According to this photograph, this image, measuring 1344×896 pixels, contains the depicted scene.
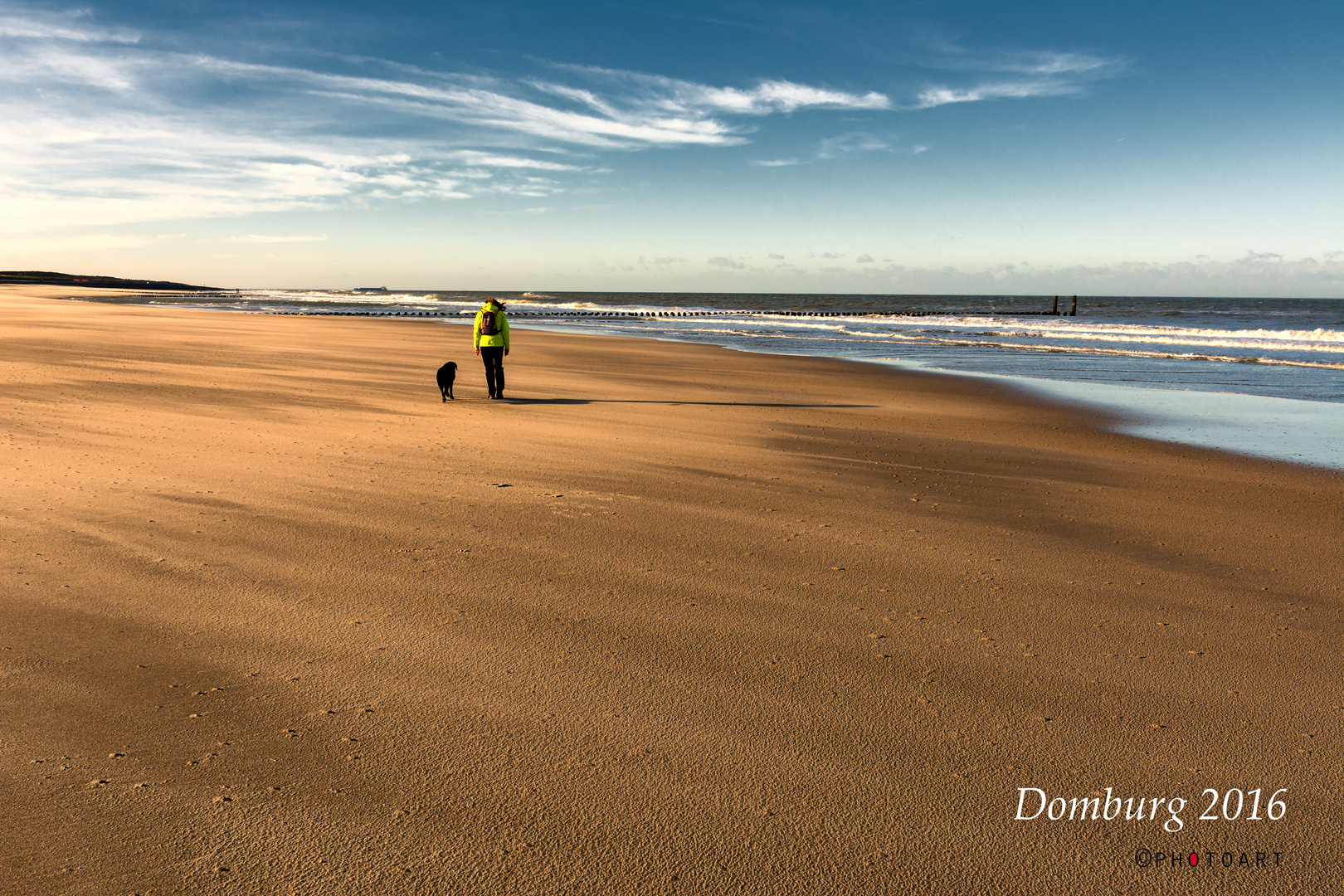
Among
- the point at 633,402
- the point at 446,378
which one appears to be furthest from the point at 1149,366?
the point at 446,378

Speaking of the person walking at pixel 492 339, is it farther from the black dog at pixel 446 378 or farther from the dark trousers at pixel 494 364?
the black dog at pixel 446 378

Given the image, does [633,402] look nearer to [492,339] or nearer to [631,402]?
[631,402]

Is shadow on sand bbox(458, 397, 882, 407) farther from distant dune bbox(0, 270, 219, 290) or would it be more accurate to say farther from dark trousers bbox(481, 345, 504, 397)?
distant dune bbox(0, 270, 219, 290)

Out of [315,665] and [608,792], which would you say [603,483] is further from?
[608,792]

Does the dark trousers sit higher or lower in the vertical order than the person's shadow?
higher

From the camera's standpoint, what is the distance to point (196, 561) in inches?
187

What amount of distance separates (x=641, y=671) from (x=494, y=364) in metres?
9.61

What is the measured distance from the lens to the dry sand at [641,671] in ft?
8.16

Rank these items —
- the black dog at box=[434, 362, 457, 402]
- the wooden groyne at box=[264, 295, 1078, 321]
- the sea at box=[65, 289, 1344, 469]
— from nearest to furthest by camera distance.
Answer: the sea at box=[65, 289, 1344, 469]
the black dog at box=[434, 362, 457, 402]
the wooden groyne at box=[264, 295, 1078, 321]

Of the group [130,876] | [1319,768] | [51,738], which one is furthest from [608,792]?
[1319,768]

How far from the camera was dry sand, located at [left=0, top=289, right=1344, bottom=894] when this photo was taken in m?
2.49

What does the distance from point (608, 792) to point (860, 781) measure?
87cm

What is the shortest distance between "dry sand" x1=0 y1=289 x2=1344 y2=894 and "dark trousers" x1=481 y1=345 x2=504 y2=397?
4.57 meters

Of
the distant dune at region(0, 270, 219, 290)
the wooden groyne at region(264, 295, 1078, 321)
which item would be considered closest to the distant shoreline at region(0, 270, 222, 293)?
the distant dune at region(0, 270, 219, 290)
